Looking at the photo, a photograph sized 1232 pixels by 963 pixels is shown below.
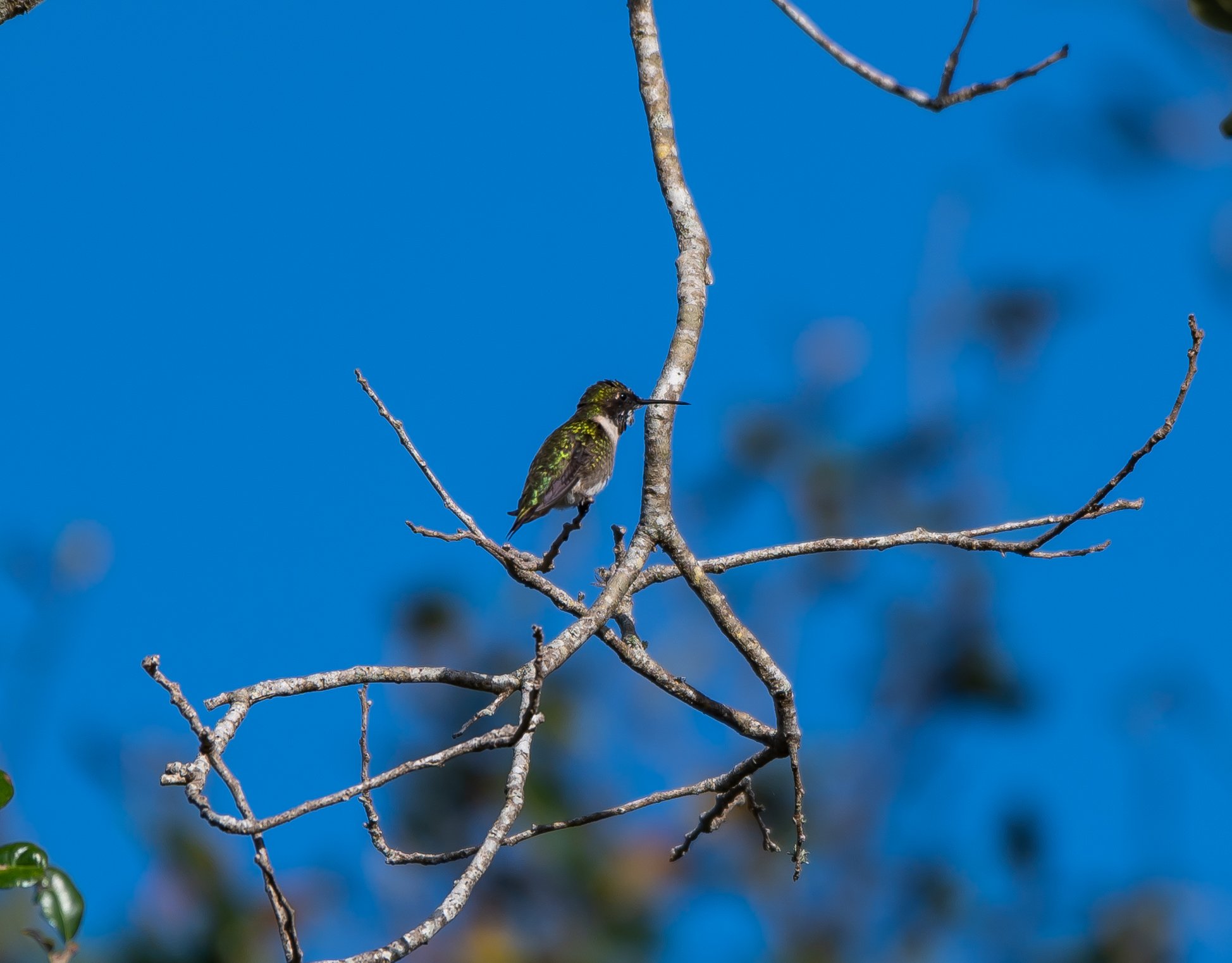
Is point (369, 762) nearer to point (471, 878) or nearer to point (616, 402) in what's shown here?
point (471, 878)

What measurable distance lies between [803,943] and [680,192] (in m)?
6.13

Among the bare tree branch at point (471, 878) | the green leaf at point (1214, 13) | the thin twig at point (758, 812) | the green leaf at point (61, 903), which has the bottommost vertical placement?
the green leaf at point (61, 903)

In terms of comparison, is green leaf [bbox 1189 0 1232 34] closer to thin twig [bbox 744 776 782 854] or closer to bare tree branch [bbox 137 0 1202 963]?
bare tree branch [bbox 137 0 1202 963]

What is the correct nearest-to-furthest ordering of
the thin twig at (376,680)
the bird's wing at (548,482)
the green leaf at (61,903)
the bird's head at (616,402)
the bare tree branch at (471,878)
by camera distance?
the green leaf at (61,903)
the bare tree branch at (471,878)
the thin twig at (376,680)
the bird's wing at (548,482)
the bird's head at (616,402)

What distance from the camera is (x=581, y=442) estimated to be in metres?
7.98

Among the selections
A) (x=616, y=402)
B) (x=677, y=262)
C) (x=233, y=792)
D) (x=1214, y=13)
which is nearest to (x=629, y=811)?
(x=233, y=792)

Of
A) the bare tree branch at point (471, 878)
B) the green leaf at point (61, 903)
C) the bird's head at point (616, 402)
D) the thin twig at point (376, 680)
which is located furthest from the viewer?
the bird's head at point (616, 402)

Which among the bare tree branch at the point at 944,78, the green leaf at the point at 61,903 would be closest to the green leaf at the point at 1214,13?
the bare tree branch at the point at 944,78

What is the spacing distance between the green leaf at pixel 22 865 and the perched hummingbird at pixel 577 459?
5.00 m

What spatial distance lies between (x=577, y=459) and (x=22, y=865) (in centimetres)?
546

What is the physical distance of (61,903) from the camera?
2.38 meters

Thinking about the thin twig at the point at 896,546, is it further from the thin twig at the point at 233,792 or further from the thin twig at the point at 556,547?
the thin twig at the point at 233,792

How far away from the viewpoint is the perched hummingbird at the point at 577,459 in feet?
25.0

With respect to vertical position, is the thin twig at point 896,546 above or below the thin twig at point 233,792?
above
